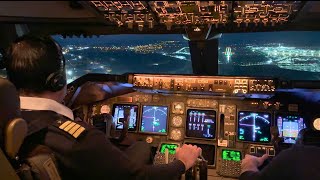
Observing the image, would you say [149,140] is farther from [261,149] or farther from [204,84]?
[261,149]

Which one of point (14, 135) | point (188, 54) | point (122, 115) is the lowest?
point (14, 135)

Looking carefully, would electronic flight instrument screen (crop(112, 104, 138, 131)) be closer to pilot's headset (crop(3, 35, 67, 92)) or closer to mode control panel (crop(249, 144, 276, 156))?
mode control panel (crop(249, 144, 276, 156))

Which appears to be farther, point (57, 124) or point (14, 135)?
point (57, 124)

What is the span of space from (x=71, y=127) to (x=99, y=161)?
18 centimetres

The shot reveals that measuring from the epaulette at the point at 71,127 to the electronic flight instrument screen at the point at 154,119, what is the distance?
6.45 feet

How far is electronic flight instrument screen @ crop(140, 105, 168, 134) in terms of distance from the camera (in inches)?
130

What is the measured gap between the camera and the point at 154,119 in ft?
11.0

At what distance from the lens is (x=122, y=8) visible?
6.27ft

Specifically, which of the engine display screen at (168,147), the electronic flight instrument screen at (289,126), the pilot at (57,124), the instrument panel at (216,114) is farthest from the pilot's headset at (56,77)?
the electronic flight instrument screen at (289,126)

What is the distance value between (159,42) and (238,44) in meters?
1.05

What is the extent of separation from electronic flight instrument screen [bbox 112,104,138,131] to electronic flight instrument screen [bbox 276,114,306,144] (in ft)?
4.63

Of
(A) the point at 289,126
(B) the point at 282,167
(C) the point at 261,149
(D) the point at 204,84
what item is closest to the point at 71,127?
(B) the point at 282,167

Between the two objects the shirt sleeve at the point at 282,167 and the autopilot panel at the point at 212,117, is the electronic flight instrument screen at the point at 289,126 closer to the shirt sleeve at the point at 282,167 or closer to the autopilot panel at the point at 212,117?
the autopilot panel at the point at 212,117

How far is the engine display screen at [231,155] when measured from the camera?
2.94 meters
